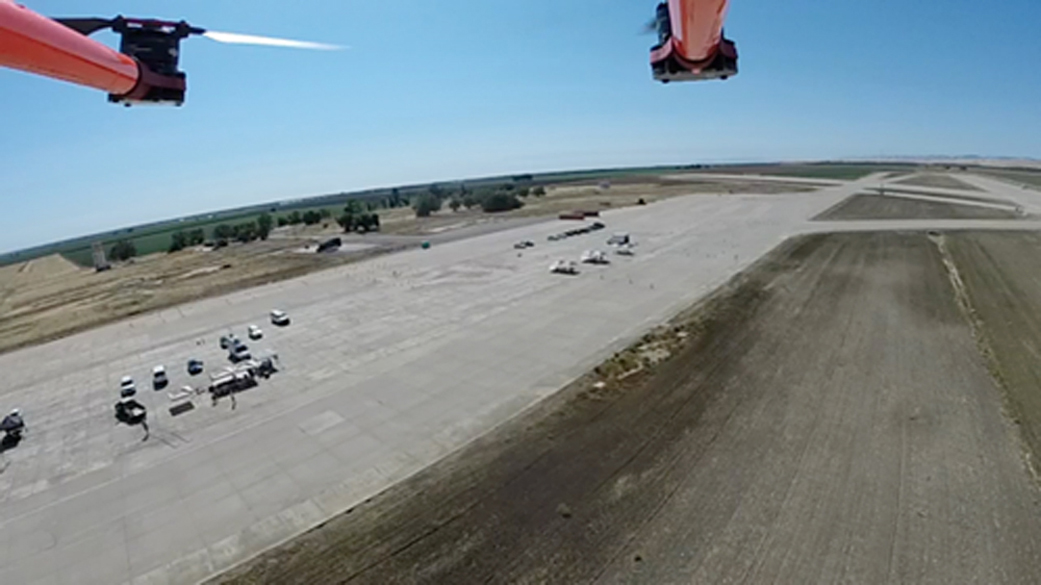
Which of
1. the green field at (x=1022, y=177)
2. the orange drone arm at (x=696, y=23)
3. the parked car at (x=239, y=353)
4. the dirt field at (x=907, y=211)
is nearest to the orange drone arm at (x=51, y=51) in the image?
the orange drone arm at (x=696, y=23)

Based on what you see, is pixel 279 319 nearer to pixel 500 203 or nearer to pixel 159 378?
pixel 159 378

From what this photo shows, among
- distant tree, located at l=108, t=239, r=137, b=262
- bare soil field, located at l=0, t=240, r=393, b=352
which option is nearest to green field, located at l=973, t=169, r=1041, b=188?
bare soil field, located at l=0, t=240, r=393, b=352

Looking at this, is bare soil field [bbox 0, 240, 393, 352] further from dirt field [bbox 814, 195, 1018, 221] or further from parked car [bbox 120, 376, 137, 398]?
dirt field [bbox 814, 195, 1018, 221]

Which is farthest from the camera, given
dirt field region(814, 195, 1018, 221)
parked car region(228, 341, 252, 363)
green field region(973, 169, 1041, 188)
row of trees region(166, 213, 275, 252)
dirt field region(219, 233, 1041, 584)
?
green field region(973, 169, 1041, 188)

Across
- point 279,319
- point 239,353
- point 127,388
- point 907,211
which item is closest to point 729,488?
point 239,353

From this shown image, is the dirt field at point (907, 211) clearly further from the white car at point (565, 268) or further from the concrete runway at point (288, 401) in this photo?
the white car at point (565, 268)

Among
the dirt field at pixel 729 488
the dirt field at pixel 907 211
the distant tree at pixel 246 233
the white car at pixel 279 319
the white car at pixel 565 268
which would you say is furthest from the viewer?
the distant tree at pixel 246 233
